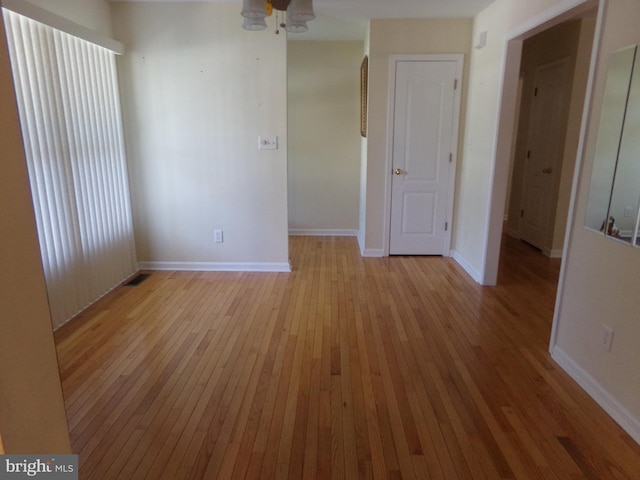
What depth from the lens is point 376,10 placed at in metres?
3.88

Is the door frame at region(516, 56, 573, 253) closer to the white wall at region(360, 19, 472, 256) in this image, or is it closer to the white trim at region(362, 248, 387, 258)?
the white wall at region(360, 19, 472, 256)

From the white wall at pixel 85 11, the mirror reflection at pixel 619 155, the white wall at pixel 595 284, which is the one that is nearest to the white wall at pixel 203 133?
the white wall at pixel 85 11

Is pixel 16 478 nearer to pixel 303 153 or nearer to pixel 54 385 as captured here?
pixel 54 385

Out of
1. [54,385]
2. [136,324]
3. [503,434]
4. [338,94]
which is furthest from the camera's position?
[338,94]

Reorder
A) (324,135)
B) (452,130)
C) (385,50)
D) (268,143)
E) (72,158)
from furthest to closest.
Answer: (324,135), (452,130), (385,50), (268,143), (72,158)

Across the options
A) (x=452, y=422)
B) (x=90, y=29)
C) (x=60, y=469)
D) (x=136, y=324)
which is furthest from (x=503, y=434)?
(x=90, y=29)

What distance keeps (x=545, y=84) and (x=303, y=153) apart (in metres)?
3.09

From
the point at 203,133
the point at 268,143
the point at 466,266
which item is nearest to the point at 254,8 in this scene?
the point at 268,143

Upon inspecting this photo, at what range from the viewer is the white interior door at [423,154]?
4340 millimetres

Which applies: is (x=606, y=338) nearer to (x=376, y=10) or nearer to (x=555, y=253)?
(x=555, y=253)

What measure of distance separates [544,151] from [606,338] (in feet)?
11.4

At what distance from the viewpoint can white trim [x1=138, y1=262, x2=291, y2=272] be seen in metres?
4.30

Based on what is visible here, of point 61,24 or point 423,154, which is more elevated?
point 61,24

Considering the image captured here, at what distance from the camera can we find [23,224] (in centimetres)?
87
